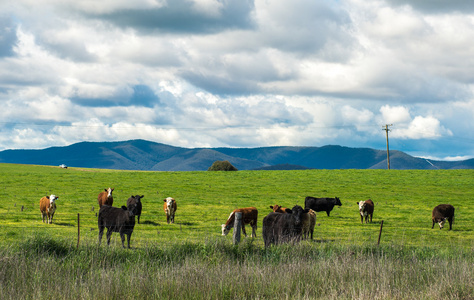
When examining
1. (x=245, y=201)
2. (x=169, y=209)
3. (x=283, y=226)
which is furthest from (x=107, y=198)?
(x=283, y=226)

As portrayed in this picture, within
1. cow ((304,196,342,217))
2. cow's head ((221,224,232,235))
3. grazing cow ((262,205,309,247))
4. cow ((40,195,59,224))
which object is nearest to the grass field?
cow ((40,195,59,224))

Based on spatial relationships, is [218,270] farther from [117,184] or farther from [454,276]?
[117,184]

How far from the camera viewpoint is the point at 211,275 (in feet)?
35.3

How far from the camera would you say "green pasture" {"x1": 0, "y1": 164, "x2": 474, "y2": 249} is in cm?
2094

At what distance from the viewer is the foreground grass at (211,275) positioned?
33.3 feet

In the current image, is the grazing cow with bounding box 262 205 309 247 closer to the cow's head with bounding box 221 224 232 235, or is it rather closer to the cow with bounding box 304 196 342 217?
the cow's head with bounding box 221 224 232 235

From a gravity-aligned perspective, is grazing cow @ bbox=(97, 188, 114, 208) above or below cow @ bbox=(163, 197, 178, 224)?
above

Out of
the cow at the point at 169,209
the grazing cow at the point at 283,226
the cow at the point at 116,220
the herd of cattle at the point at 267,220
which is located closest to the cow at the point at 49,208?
the herd of cattle at the point at 267,220

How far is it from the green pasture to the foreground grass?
0.86m

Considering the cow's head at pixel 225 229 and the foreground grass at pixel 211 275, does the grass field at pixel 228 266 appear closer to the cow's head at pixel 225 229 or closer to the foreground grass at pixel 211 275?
the foreground grass at pixel 211 275

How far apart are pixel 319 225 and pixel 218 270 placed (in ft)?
50.5

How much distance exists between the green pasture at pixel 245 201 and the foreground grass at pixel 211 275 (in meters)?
0.86

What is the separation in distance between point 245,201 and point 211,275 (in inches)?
1059

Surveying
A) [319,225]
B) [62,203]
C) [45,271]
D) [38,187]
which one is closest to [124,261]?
[45,271]
